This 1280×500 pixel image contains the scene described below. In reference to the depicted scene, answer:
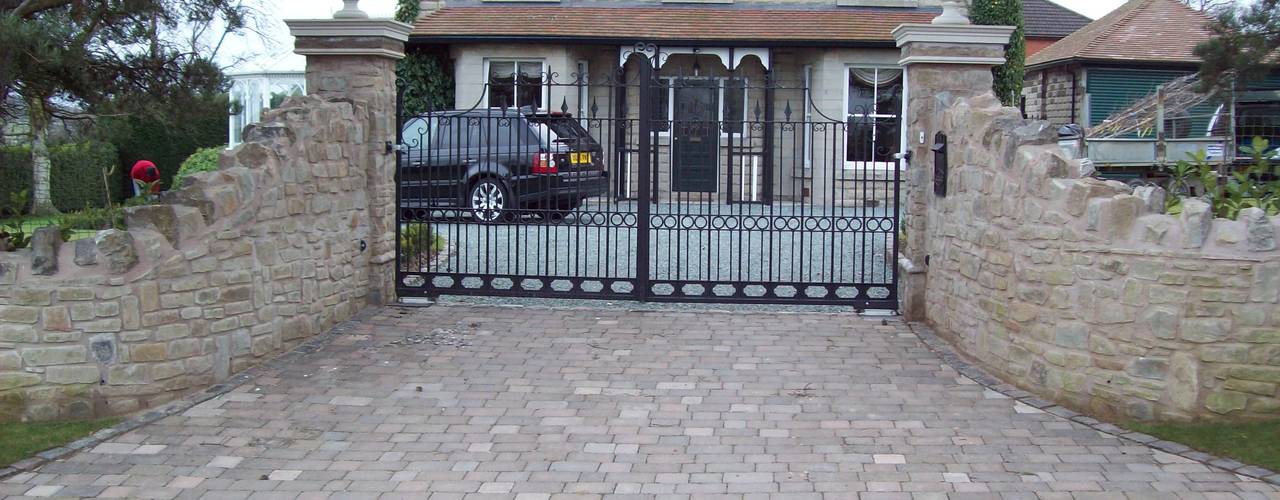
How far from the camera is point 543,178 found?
10.8 meters

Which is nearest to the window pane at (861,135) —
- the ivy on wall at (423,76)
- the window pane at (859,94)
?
the window pane at (859,94)

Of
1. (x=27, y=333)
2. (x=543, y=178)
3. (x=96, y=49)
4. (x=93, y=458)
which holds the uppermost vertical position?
(x=96, y=49)

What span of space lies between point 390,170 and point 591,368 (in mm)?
2984

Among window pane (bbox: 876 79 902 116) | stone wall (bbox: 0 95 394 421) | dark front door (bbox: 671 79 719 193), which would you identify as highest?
window pane (bbox: 876 79 902 116)

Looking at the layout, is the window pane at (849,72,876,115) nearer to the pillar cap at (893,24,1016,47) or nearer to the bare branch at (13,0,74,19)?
the pillar cap at (893,24,1016,47)

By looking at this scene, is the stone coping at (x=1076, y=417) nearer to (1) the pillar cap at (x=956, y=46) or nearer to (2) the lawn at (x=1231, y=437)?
(2) the lawn at (x=1231, y=437)

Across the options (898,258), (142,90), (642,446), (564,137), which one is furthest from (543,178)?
(642,446)

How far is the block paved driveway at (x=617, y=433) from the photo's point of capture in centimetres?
538

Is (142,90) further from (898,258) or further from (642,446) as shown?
(898,258)

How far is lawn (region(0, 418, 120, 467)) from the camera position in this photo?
5785mm

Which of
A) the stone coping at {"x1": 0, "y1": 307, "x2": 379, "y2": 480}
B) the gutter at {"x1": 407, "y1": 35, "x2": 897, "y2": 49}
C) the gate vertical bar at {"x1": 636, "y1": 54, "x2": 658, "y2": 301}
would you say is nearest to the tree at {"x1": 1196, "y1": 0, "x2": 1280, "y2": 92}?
the gate vertical bar at {"x1": 636, "y1": 54, "x2": 658, "y2": 301}

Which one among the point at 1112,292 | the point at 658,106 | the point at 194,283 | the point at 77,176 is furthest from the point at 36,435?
the point at 77,176

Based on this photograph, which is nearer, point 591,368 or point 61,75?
point 61,75

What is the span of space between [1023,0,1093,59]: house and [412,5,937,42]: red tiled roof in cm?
1468
